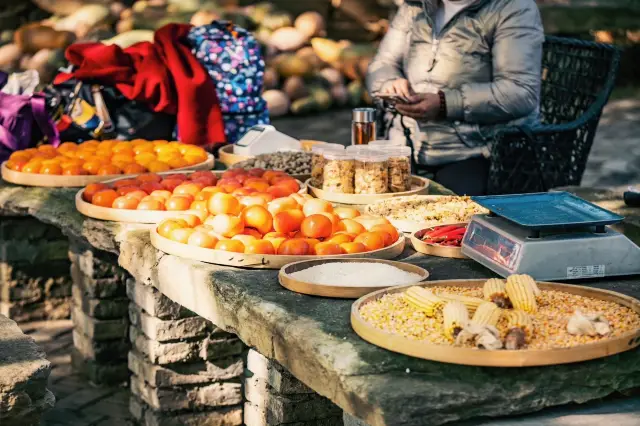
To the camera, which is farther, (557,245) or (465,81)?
(465,81)

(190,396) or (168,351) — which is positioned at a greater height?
(168,351)

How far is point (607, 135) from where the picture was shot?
32.2ft

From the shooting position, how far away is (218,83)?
17.7 feet

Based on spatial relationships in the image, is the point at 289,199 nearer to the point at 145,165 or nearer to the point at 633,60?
the point at 145,165

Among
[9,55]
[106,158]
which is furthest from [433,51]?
[9,55]

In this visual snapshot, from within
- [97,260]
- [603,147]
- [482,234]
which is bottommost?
[603,147]

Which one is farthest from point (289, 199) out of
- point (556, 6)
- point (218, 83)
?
point (556, 6)

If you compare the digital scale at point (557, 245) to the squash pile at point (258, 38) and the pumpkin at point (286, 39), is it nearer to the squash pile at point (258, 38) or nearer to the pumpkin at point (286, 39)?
the squash pile at point (258, 38)

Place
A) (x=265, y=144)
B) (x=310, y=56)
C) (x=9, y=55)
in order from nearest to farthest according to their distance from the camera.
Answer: (x=265, y=144) < (x=9, y=55) < (x=310, y=56)

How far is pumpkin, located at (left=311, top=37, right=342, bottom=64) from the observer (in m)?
11.1

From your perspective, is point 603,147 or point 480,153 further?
point 603,147

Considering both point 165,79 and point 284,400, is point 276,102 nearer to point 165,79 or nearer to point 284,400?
point 165,79

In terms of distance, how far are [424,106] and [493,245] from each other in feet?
5.64

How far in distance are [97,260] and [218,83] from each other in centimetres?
134
